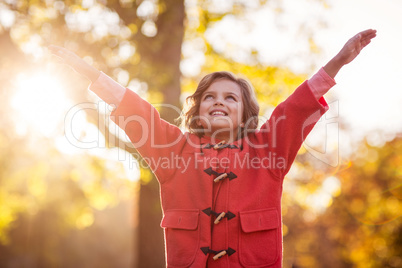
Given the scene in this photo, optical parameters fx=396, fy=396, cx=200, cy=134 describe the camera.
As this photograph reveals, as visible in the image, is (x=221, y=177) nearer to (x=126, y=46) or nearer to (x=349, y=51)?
(x=349, y=51)

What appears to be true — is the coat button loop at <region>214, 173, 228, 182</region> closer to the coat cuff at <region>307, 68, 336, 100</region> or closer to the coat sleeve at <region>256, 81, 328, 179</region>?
the coat sleeve at <region>256, 81, 328, 179</region>

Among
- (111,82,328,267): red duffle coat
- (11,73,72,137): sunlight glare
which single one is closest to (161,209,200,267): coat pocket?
(111,82,328,267): red duffle coat

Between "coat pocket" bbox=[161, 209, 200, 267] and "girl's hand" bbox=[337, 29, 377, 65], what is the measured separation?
1.28 metres

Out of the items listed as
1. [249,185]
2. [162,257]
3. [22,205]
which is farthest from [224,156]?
[22,205]

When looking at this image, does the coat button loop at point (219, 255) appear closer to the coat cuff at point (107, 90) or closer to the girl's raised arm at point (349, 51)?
the coat cuff at point (107, 90)

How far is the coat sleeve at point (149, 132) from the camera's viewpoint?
8.16 ft

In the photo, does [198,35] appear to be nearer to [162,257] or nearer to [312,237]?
[162,257]

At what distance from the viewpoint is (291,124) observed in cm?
248

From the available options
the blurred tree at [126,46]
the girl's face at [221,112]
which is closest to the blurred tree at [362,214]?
the blurred tree at [126,46]

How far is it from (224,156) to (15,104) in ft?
18.9

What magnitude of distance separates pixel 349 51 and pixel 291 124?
0.55 meters

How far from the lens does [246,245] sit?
2.35 meters

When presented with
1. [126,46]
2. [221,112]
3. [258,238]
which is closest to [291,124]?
[221,112]

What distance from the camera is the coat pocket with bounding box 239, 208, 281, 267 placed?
7.66ft
